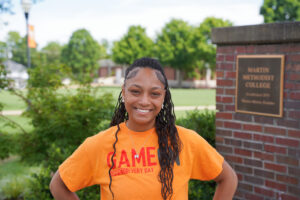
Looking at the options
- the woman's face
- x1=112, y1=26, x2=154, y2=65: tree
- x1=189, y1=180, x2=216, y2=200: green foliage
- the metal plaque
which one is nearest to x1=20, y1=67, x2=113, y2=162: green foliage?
x1=189, y1=180, x2=216, y2=200: green foliage

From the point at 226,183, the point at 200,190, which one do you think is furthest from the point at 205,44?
the point at 226,183

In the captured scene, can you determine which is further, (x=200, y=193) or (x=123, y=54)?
(x=123, y=54)

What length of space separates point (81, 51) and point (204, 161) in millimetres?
71150

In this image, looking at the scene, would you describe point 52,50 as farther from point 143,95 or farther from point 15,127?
point 143,95

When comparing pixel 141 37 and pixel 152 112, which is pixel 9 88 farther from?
pixel 141 37

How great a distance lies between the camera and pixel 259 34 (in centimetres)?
403

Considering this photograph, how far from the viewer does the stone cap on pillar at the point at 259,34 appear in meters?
3.77

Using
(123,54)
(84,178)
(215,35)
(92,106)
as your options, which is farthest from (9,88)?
(123,54)

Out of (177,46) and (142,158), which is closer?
(142,158)

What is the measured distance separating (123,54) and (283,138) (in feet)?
178

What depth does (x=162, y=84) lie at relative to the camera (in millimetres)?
1992

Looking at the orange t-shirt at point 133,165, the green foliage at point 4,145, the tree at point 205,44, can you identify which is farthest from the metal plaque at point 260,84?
the tree at point 205,44

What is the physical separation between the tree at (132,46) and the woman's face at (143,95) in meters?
54.0

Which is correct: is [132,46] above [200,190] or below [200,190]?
above
